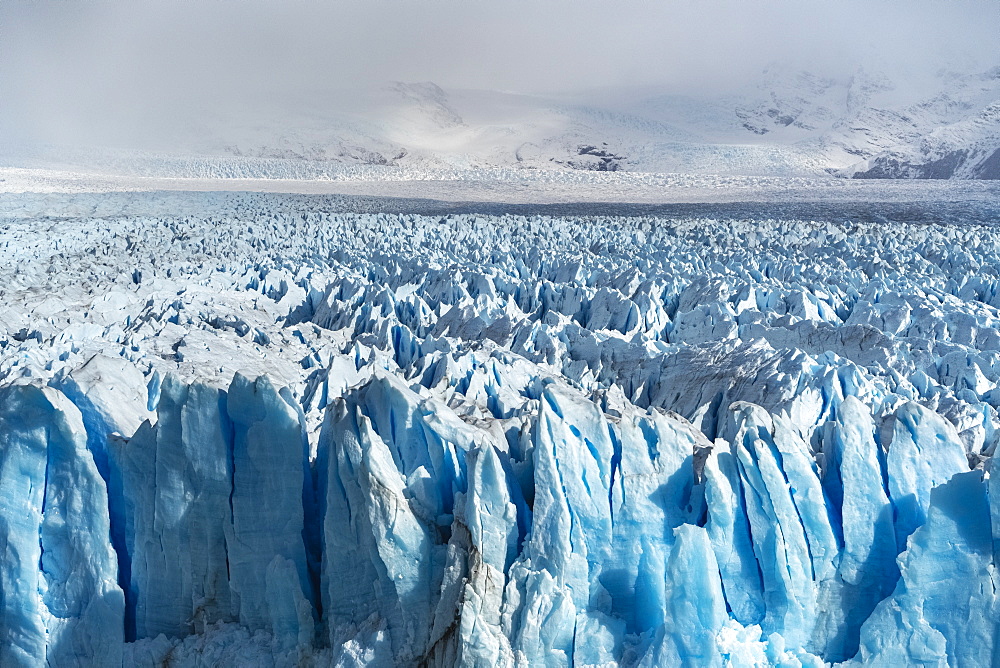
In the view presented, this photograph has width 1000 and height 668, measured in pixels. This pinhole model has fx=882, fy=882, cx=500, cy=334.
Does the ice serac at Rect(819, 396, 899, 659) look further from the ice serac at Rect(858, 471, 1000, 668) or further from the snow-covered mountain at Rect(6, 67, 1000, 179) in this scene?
the snow-covered mountain at Rect(6, 67, 1000, 179)

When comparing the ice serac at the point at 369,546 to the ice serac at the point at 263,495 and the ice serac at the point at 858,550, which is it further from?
the ice serac at the point at 858,550

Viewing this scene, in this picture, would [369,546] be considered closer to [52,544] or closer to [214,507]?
[214,507]

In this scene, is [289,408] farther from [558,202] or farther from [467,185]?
[467,185]

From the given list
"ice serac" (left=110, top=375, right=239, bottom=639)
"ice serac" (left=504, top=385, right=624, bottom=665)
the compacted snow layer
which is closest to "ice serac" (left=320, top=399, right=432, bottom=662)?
the compacted snow layer

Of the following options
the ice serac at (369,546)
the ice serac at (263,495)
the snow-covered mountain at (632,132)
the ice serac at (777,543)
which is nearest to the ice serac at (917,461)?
the ice serac at (777,543)

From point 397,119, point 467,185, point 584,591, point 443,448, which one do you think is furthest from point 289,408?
point 397,119

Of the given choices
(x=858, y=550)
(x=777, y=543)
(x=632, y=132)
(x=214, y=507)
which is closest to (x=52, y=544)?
(x=214, y=507)
